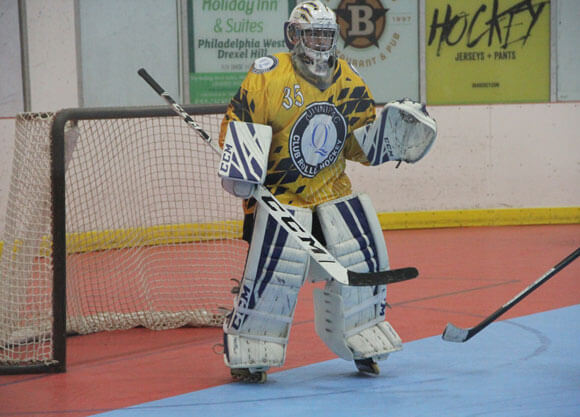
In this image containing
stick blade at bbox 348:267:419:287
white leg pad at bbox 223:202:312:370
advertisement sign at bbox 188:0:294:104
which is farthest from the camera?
advertisement sign at bbox 188:0:294:104

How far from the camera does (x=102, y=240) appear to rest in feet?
17.7

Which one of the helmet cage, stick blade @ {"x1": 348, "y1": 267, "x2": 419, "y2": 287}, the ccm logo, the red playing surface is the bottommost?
the red playing surface

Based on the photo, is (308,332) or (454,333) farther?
(308,332)

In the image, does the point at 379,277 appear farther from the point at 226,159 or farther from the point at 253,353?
the point at 226,159

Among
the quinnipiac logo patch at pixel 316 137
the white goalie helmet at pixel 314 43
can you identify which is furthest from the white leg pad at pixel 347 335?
the white goalie helmet at pixel 314 43

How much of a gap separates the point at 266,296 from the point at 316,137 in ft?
2.14

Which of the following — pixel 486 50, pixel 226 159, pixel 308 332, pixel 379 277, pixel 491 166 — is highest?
pixel 486 50

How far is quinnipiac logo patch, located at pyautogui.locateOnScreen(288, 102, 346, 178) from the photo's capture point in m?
3.77

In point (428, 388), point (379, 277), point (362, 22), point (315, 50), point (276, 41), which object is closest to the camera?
point (379, 277)

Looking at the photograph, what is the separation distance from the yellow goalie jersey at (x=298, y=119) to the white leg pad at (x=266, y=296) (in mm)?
136

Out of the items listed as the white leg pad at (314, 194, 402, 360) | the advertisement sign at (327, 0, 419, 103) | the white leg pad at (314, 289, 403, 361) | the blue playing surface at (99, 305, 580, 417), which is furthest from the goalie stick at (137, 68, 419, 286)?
the advertisement sign at (327, 0, 419, 103)

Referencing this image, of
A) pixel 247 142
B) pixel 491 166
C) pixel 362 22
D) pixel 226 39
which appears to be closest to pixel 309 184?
pixel 247 142

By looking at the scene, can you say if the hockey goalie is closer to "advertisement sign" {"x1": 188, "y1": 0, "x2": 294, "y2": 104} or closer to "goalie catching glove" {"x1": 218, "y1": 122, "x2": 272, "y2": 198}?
"goalie catching glove" {"x1": 218, "y1": 122, "x2": 272, "y2": 198}

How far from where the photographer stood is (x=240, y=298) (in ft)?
12.4
